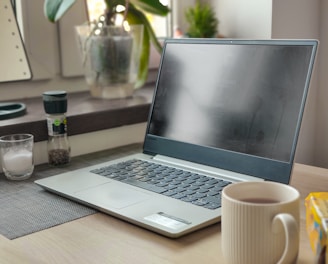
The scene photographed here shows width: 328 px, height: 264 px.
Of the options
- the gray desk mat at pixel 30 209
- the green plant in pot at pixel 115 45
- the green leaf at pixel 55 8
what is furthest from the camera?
the green plant in pot at pixel 115 45

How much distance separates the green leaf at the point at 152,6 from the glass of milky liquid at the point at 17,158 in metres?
0.51

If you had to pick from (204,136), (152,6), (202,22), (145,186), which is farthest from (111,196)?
(202,22)

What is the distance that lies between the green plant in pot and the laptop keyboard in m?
0.38

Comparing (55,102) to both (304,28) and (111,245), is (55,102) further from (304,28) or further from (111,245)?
(304,28)

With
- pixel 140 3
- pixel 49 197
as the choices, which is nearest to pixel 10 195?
pixel 49 197

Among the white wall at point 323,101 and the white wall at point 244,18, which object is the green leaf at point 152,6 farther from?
the white wall at point 323,101

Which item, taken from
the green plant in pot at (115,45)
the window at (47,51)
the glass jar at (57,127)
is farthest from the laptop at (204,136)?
the window at (47,51)

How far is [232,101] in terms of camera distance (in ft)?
2.92

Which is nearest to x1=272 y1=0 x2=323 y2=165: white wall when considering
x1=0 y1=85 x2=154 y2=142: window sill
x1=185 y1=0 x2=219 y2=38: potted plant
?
x1=185 y1=0 x2=219 y2=38: potted plant

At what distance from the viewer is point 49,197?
869 mm

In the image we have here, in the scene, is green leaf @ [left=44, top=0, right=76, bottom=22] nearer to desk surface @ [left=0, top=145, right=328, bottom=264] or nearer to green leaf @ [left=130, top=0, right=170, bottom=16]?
green leaf @ [left=130, top=0, right=170, bottom=16]

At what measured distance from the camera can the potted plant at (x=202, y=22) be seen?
150 cm

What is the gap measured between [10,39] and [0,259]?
0.73 m

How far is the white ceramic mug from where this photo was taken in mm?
556
